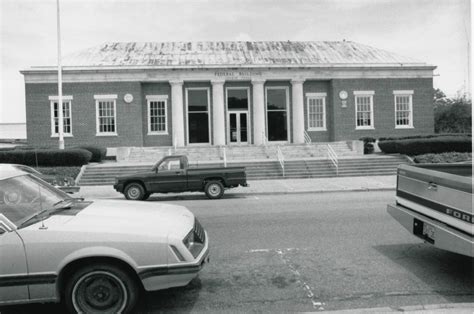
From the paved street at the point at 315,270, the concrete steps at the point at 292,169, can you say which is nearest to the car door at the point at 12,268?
the paved street at the point at 315,270

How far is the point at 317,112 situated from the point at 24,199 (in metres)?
28.6

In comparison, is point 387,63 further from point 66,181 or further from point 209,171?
point 66,181

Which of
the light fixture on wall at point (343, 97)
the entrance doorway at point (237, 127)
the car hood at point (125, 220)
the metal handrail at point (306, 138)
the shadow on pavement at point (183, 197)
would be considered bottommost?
the shadow on pavement at point (183, 197)

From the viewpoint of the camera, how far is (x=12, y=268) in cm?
391

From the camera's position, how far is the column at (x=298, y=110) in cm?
3083

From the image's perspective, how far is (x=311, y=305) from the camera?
15.2 feet

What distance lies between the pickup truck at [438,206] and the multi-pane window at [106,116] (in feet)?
84.6

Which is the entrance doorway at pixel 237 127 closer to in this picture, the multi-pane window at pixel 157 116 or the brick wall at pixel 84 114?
the multi-pane window at pixel 157 116

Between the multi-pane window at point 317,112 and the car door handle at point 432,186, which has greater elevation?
the multi-pane window at point 317,112

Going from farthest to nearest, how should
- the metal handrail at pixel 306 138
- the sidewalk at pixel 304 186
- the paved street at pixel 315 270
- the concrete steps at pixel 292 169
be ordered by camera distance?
the metal handrail at pixel 306 138
the concrete steps at pixel 292 169
the sidewalk at pixel 304 186
the paved street at pixel 315 270

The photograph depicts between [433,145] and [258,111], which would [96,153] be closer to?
[258,111]

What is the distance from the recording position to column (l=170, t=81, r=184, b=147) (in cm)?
Answer: 3008

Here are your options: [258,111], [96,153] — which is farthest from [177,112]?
[96,153]

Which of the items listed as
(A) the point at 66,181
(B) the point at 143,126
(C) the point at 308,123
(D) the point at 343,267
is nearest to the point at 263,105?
(C) the point at 308,123
